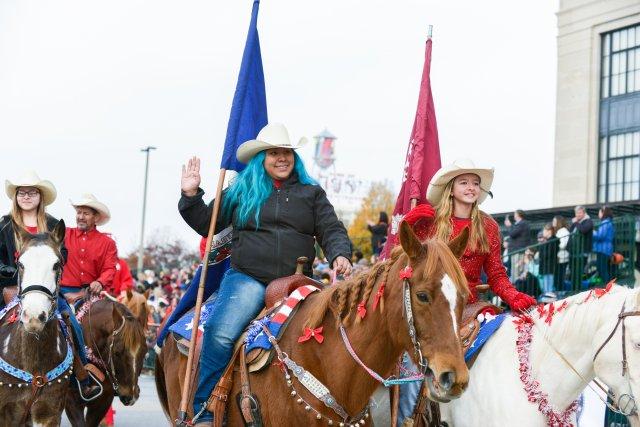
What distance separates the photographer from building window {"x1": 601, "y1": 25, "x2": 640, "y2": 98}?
2897cm

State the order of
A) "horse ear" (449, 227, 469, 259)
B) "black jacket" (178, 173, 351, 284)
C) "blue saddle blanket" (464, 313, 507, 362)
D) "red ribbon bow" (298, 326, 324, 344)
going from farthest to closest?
"black jacket" (178, 173, 351, 284) → "blue saddle blanket" (464, 313, 507, 362) → "red ribbon bow" (298, 326, 324, 344) → "horse ear" (449, 227, 469, 259)

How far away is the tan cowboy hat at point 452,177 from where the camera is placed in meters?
7.32

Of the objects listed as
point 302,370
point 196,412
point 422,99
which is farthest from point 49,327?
point 422,99

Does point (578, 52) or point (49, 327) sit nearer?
point (49, 327)

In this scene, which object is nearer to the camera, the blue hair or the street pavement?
the blue hair

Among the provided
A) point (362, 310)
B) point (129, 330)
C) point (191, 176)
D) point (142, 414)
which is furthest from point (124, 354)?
point (362, 310)

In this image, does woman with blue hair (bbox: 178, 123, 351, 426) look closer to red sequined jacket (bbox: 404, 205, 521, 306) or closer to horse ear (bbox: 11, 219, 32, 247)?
red sequined jacket (bbox: 404, 205, 521, 306)

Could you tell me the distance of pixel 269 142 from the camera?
6996 mm

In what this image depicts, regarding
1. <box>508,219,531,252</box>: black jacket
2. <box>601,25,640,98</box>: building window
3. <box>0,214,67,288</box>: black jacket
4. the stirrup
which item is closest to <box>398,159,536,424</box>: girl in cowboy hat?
<box>0,214,67,288</box>: black jacket

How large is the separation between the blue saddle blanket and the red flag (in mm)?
1742

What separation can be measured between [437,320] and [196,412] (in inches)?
91.8

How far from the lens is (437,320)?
16.8 feet

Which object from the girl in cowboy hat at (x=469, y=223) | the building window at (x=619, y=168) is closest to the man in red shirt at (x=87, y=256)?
the girl in cowboy hat at (x=469, y=223)

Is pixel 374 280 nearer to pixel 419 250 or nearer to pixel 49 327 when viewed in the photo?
pixel 419 250
